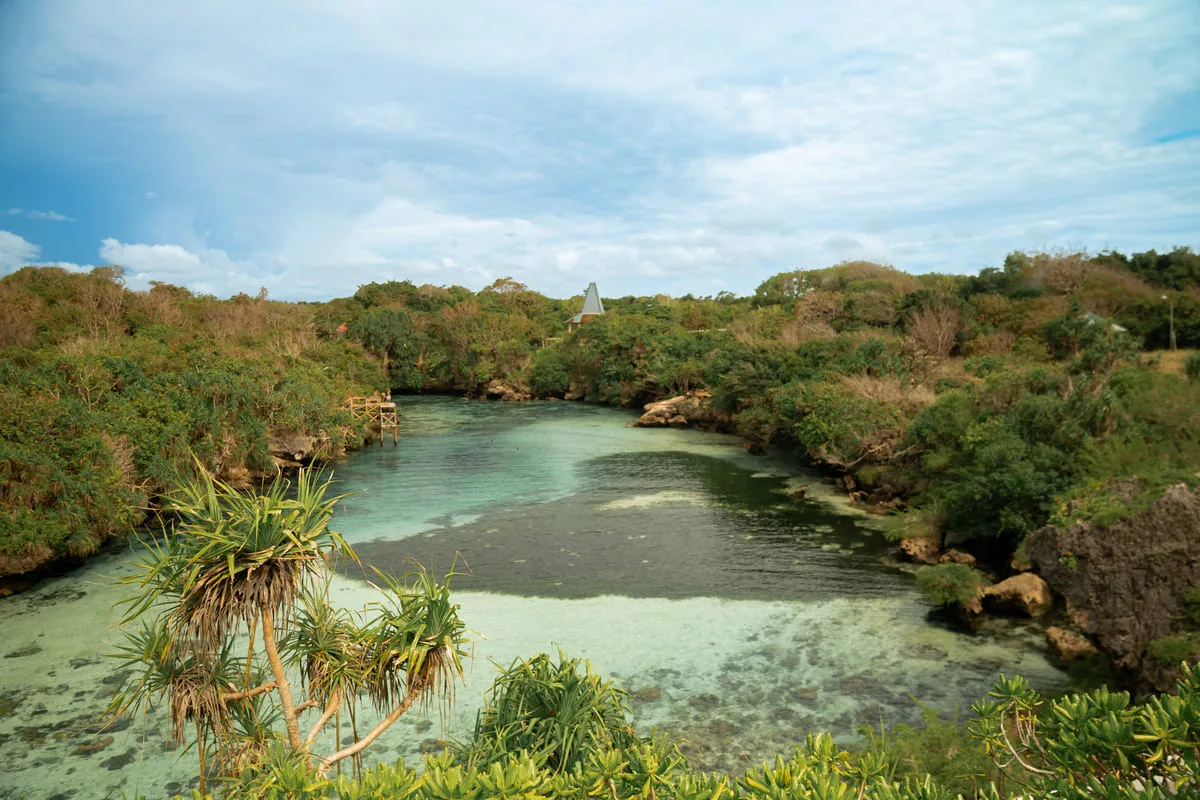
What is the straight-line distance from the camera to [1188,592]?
412 inches

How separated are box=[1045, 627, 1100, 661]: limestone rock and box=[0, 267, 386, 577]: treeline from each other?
13500 millimetres

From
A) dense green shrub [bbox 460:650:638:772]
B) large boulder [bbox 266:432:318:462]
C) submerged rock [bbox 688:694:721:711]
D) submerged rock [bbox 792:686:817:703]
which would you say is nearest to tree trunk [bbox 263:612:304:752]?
dense green shrub [bbox 460:650:638:772]

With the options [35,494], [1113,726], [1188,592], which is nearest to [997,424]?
[1188,592]

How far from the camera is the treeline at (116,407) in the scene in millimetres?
17094

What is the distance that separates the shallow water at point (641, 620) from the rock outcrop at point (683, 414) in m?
13.0

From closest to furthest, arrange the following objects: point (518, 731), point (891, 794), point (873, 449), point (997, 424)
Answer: point (891, 794) < point (518, 731) < point (997, 424) < point (873, 449)

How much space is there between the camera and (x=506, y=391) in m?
61.0

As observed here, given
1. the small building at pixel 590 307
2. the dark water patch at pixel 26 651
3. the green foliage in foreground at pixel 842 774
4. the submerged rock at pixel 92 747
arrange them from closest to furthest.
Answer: the green foliage in foreground at pixel 842 774, the submerged rock at pixel 92 747, the dark water patch at pixel 26 651, the small building at pixel 590 307

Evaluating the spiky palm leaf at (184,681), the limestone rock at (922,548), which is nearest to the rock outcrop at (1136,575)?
the limestone rock at (922,548)

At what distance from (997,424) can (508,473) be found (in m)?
18.3

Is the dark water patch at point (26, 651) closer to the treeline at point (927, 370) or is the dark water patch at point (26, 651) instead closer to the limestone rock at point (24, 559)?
the limestone rock at point (24, 559)

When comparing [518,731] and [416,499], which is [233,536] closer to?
[518,731]

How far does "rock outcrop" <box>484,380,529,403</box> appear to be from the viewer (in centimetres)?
6100

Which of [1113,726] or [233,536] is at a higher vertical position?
[233,536]
